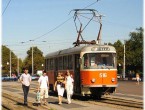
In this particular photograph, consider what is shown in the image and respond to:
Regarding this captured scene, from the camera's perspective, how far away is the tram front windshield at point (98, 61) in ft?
81.8

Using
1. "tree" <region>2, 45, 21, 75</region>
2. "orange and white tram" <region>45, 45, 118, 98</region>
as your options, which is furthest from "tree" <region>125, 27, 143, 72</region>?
"orange and white tram" <region>45, 45, 118, 98</region>

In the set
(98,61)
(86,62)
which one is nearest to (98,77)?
(98,61)

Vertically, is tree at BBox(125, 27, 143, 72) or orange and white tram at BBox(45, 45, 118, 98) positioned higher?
tree at BBox(125, 27, 143, 72)

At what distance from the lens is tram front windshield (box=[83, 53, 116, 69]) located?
2492 cm

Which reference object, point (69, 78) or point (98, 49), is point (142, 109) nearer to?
point (69, 78)

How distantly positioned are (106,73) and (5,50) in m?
109

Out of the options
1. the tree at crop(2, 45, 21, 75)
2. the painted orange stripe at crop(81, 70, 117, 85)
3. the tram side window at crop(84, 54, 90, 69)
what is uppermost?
the tree at crop(2, 45, 21, 75)

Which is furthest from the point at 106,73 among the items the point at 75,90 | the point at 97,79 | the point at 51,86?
the point at 51,86

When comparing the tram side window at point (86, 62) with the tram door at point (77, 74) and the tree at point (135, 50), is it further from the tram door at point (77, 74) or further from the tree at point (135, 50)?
the tree at point (135, 50)

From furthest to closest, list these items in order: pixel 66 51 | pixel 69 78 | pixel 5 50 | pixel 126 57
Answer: pixel 5 50 < pixel 126 57 < pixel 66 51 < pixel 69 78

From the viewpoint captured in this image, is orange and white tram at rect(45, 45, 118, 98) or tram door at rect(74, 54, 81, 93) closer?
orange and white tram at rect(45, 45, 118, 98)

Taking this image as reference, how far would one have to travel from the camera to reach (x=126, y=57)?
95.2m

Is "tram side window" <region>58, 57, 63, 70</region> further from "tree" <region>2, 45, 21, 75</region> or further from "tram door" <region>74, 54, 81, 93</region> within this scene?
"tree" <region>2, 45, 21, 75</region>

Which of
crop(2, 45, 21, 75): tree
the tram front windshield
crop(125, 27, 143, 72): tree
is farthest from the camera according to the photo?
crop(2, 45, 21, 75): tree
